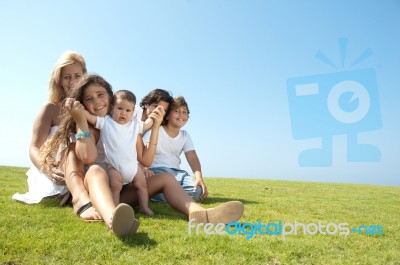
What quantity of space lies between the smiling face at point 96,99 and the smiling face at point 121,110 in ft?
0.36

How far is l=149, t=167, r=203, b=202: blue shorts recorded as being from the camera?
17.6 feet

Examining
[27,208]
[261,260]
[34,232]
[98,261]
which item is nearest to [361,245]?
[261,260]

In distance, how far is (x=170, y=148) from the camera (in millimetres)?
5820

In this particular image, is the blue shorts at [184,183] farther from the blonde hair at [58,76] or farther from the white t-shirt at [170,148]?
the blonde hair at [58,76]

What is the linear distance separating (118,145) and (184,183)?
6.12ft

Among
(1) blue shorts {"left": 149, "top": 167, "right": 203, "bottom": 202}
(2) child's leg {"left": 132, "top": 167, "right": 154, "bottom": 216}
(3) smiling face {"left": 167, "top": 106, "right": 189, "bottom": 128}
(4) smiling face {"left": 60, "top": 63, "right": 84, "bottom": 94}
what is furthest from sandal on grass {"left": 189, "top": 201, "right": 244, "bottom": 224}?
(4) smiling face {"left": 60, "top": 63, "right": 84, "bottom": 94}

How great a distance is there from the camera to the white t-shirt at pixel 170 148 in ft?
18.9

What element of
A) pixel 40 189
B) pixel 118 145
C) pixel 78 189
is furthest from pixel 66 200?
pixel 118 145

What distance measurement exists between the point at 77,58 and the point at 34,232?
9.12 ft

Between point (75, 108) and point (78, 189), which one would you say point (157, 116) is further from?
point (78, 189)

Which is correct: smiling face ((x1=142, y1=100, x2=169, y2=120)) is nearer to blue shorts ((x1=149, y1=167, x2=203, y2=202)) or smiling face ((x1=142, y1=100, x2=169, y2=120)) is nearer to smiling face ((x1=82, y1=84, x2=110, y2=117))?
blue shorts ((x1=149, y1=167, x2=203, y2=202))

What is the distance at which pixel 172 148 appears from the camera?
5836 millimetres

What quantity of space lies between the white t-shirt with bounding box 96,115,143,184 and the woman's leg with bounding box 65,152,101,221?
34 cm

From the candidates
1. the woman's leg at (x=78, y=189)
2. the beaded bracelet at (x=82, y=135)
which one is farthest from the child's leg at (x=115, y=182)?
the beaded bracelet at (x=82, y=135)
